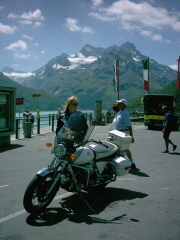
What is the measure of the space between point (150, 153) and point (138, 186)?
4640mm

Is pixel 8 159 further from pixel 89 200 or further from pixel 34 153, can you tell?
pixel 89 200

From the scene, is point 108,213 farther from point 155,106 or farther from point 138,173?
point 155,106

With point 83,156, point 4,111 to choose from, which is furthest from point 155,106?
point 83,156

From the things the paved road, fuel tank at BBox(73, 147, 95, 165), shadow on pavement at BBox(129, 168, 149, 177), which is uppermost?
fuel tank at BBox(73, 147, 95, 165)

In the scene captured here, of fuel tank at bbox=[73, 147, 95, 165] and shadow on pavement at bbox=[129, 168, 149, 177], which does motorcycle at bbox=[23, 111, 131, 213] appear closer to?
fuel tank at bbox=[73, 147, 95, 165]

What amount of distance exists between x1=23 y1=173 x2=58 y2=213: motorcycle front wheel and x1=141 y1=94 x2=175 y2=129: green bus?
18586 mm

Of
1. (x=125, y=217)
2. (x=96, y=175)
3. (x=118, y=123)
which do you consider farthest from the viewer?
(x=118, y=123)

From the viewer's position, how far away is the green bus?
22422 millimetres

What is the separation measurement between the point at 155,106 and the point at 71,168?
19.6m

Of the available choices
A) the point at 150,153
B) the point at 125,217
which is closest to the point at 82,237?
the point at 125,217

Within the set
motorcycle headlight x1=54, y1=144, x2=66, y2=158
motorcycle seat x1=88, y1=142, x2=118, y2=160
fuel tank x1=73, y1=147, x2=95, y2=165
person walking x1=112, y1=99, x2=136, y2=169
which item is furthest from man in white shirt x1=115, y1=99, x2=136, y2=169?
motorcycle headlight x1=54, y1=144, x2=66, y2=158

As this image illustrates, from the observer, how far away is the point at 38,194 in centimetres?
427

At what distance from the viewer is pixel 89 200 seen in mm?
4953

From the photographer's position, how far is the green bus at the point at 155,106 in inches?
883
